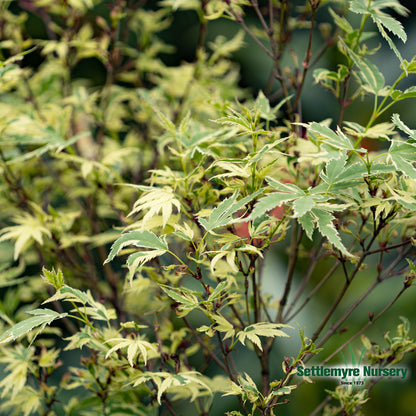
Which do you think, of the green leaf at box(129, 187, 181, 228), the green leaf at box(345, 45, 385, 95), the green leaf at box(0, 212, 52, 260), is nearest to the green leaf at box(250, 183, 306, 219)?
the green leaf at box(129, 187, 181, 228)

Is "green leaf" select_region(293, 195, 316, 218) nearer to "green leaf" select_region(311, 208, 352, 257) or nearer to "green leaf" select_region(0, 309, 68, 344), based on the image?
"green leaf" select_region(311, 208, 352, 257)

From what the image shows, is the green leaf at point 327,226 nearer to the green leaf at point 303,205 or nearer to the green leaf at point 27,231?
the green leaf at point 303,205

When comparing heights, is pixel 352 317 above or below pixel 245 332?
below

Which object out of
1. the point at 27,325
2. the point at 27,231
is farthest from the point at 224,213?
the point at 27,231

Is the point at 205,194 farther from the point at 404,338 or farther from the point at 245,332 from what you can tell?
the point at 404,338

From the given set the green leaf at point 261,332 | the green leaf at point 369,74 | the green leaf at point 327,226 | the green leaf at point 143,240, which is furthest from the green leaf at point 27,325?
the green leaf at point 369,74

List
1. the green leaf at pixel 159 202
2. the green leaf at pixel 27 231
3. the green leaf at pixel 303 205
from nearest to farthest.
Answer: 1. the green leaf at pixel 303 205
2. the green leaf at pixel 159 202
3. the green leaf at pixel 27 231

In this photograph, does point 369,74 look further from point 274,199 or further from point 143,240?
point 143,240

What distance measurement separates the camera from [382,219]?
2.27 feet

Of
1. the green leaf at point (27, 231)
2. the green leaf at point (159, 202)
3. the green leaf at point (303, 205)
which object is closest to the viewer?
the green leaf at point (303, 205)

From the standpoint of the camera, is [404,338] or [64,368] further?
[64,368]

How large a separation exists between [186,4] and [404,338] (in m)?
0.90

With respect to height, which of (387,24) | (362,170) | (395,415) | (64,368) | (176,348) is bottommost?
(64,368)

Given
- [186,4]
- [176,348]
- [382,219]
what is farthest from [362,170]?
[186,4]
